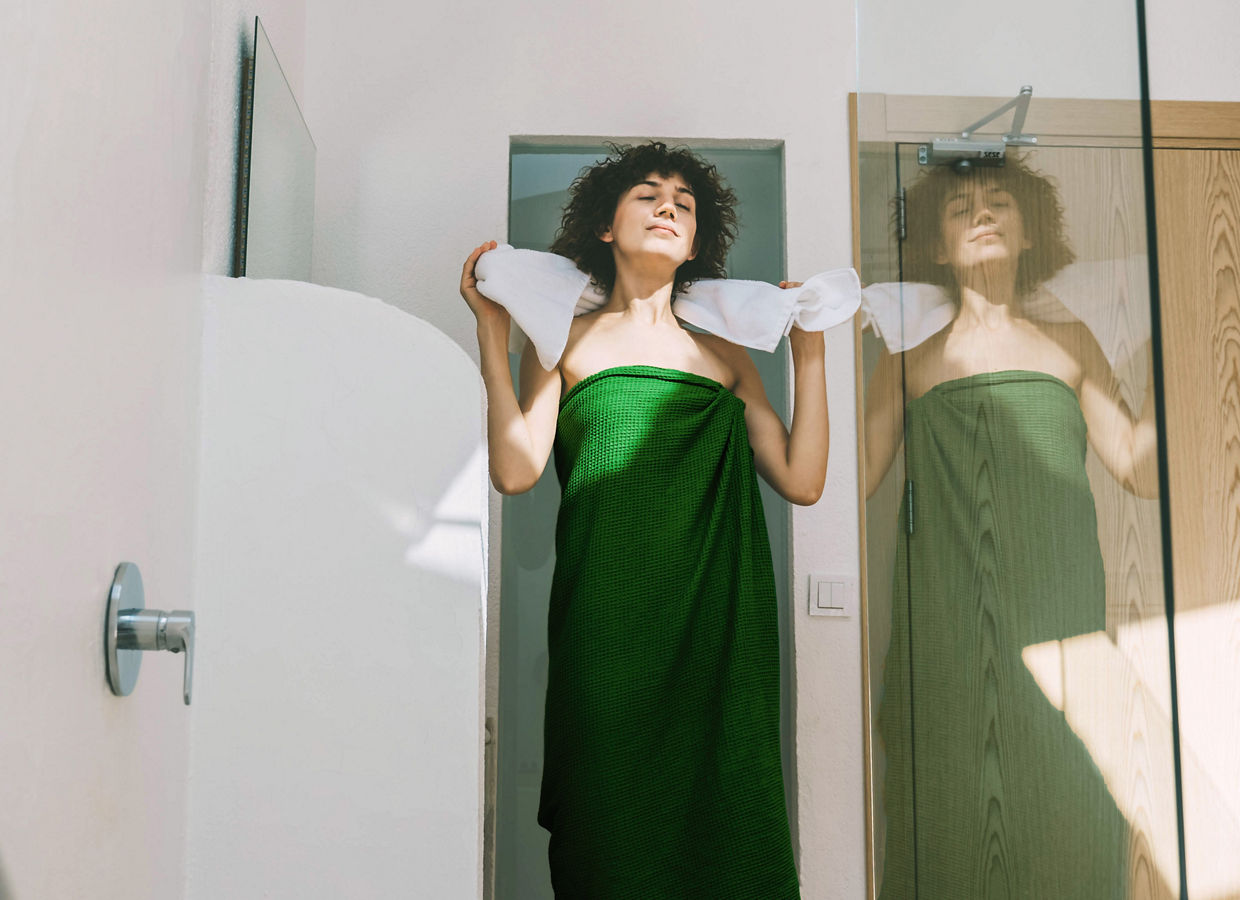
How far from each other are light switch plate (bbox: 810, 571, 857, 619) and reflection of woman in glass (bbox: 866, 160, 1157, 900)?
0.39 m

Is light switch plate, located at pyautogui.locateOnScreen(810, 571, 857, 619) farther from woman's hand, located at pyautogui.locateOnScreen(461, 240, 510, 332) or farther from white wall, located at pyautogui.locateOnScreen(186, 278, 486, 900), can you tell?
white wall, located at pyautogui.locateOnScreen(186, 278, 486, 900)

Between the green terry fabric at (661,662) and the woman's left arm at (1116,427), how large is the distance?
51 cm

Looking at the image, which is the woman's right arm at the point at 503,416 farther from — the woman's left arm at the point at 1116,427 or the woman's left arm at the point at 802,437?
the woman's left arm at the point at 1116,427

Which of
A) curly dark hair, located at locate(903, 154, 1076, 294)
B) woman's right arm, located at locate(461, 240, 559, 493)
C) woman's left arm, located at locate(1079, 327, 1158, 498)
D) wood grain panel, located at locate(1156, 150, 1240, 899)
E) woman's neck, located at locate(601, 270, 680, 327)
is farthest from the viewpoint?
wood grain panel, located at locate(1156, 150, 1240, 899)

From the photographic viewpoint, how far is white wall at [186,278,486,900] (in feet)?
2.98

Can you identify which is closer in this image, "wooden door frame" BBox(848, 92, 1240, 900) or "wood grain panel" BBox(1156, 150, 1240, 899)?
"wooden door frame" BBox(848, 92, 1240, 900)

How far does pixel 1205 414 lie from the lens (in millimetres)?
1755

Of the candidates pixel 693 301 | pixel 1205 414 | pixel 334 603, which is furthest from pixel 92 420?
pixel 1205 414

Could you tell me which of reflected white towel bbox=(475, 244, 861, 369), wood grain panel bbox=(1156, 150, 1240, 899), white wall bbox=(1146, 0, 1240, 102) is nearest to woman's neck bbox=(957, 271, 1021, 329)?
reflected white towel bbox=(475, 244, 861, 369)

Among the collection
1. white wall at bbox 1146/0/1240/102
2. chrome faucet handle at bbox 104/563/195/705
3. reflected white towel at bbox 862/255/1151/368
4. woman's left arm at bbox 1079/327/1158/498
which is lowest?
chrome faucet handle at bbox 104/563/195/705

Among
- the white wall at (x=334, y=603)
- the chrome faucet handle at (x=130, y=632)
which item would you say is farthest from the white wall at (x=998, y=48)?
the chrome faucet handle at (x=130, y=632)

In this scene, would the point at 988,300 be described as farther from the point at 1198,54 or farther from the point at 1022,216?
the point at 1198,54

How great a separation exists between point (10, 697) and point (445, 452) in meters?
0.45

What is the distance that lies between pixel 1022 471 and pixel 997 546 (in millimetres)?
83
